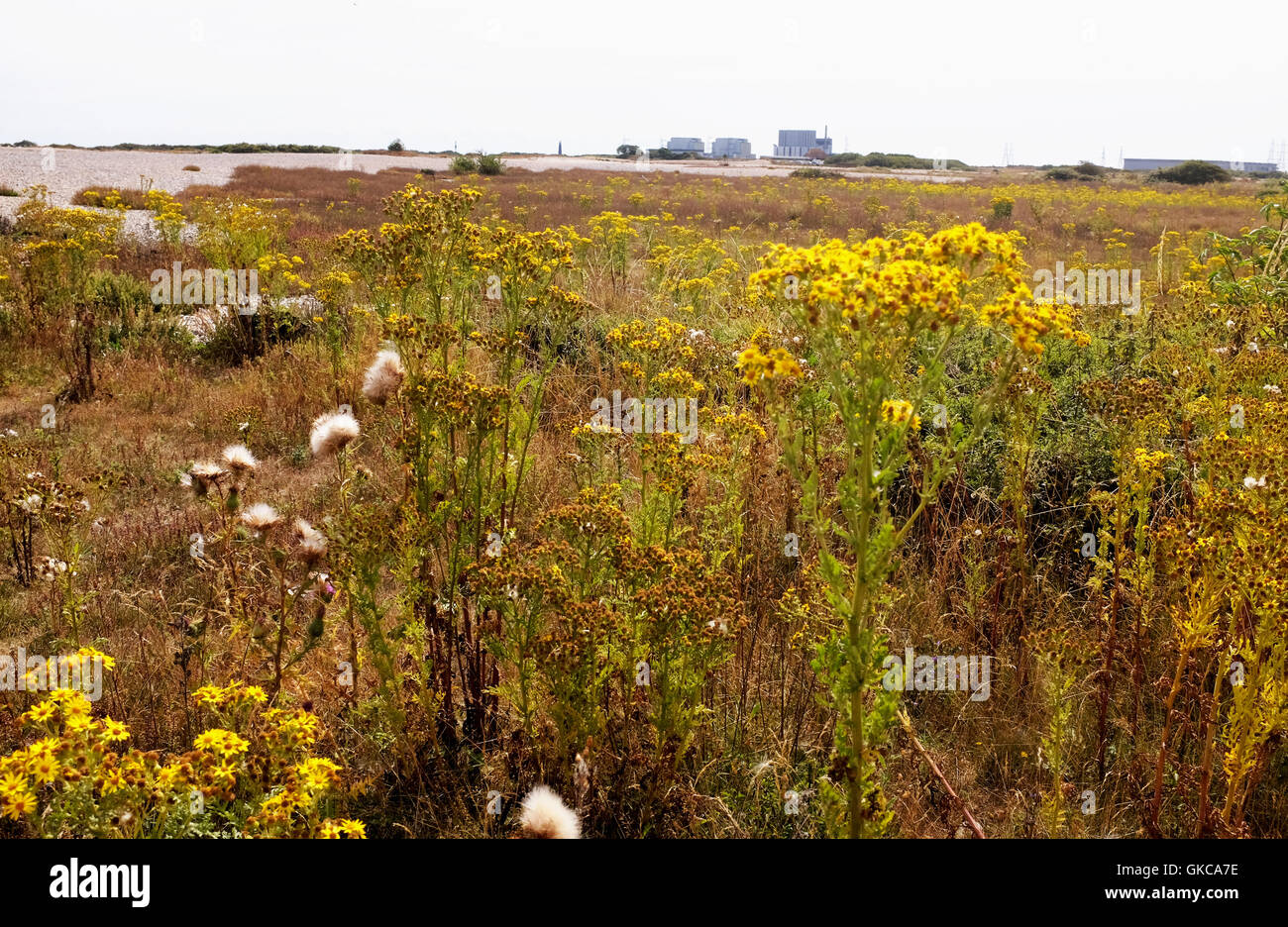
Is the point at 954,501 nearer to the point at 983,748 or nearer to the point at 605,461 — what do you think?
the point at 983,748

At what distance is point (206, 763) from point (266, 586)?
2155mm

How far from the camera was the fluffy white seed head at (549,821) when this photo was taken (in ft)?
6.42

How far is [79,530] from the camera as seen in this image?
4.35m

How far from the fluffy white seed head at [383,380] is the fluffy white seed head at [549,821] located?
1951 millimetres

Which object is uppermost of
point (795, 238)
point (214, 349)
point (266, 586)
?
point (795, 238)

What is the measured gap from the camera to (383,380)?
342 centimetres

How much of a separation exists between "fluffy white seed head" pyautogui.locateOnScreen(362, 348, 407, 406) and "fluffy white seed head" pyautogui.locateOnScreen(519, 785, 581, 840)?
1951 mm

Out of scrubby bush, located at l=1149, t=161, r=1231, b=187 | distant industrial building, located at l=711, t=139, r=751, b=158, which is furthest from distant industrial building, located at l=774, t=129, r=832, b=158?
scrubby bush, located at l=1149, t=161, r=1231, b=187

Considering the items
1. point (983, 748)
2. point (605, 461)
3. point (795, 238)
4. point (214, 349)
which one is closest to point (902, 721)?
point (983, 748)
